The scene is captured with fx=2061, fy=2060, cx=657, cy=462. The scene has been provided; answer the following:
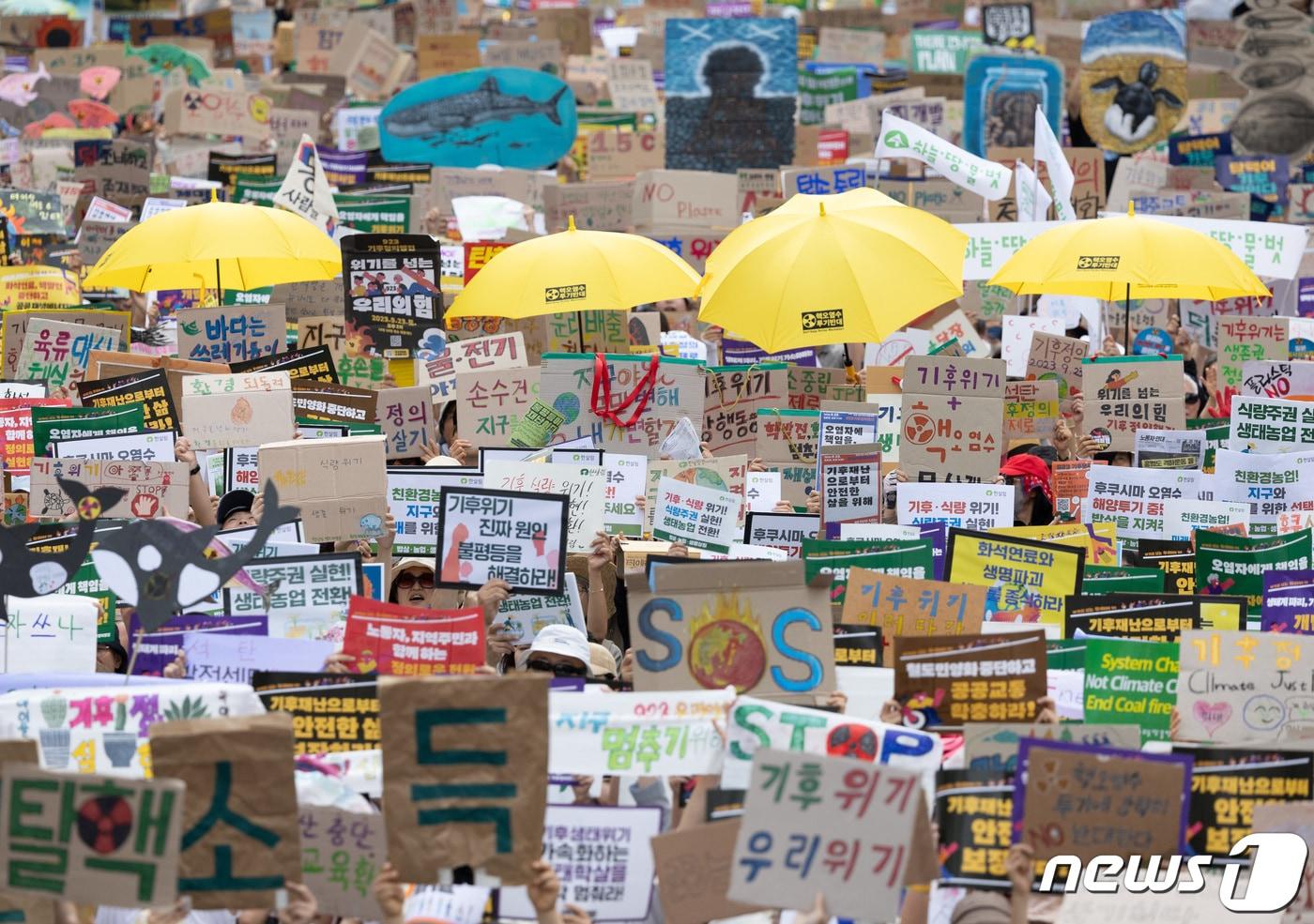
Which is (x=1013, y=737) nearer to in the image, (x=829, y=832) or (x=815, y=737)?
(x=815, y=737)

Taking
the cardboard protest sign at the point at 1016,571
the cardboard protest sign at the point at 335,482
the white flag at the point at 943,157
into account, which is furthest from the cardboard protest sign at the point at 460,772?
the white flag at the point at 943,157

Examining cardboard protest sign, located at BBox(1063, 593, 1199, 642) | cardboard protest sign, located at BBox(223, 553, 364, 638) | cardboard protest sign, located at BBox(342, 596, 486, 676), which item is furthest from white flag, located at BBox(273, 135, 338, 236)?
cardboard protest sign, located at BBox(1063, 593, 1199, 642)

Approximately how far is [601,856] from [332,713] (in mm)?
1030

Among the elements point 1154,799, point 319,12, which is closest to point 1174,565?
point 1154,799

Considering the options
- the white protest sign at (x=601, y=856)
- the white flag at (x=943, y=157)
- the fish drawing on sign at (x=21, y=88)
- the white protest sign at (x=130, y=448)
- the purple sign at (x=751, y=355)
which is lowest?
the white protest sign at (x=601, y=856)

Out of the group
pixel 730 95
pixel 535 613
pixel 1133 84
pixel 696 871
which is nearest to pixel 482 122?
pixel 730 95

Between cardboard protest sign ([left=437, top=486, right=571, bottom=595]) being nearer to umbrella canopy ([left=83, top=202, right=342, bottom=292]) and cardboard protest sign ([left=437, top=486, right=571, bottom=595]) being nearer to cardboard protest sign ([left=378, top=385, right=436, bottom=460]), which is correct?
cardboard protest sign ([left=378, top=385, right=436, bottom=460])

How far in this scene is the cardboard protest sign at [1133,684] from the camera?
6918mm

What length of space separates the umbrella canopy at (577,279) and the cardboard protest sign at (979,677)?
540 centimetres

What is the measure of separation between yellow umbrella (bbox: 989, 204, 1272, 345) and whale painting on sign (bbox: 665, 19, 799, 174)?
8.23 m

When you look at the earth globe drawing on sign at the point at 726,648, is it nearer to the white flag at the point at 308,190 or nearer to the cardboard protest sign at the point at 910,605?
the cardboard protest sign at the point at 910,605

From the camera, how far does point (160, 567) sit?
6.61 meters

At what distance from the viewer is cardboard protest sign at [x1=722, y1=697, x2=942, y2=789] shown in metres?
6.17

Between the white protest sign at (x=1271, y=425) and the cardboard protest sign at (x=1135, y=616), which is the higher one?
the white protest sign at (x=1271, y=425)
